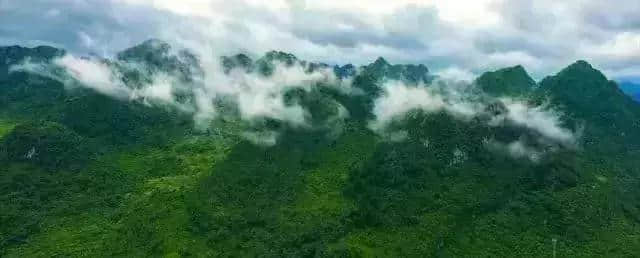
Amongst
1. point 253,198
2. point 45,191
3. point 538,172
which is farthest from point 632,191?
point 45,191

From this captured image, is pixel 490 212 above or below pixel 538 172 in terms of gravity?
below

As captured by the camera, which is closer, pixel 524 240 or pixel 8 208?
pixel 524 240

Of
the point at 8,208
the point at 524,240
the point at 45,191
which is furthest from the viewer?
the point at 45,191

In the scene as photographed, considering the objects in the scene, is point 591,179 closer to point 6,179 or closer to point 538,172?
point 538,172

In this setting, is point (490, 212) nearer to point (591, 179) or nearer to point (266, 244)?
point (591, 179)

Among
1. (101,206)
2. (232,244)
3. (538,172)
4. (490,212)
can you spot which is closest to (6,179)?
(101,206)

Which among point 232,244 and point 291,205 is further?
point 291,205

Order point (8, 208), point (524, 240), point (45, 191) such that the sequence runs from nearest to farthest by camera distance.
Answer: point (524, 240) → point (8, 208) → point (45, 191)

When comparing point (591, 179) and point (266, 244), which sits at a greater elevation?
point (591, 179)
